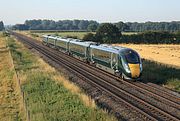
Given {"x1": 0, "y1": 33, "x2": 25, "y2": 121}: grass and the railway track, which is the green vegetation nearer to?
the railway track

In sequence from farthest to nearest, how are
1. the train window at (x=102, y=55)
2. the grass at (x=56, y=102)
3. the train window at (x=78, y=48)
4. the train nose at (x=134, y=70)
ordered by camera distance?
1. the train window at (x=78, y=48)
2. the train window at (x=102, y=55)
3. the train nose at (x=134, y=70)
4. the grass at (x=56, y=102)

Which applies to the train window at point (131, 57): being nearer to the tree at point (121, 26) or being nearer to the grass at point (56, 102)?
the grass at point (56, 102)

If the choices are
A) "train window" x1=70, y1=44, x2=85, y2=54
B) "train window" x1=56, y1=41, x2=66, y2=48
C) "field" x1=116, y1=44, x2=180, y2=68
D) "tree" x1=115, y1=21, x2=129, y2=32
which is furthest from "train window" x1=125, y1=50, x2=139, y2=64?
"tree" x1=115, y1=21, x2=129, y2=32

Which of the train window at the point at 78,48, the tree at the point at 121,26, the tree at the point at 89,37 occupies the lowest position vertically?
the tree at the point at 121,26

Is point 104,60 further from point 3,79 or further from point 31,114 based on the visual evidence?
point 31,114

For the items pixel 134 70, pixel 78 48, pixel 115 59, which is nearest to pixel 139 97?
pixel 134 70

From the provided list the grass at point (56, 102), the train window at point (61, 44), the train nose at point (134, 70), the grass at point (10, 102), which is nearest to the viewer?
the grass at point (56, 102)

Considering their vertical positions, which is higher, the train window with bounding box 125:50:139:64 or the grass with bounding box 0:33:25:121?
the train window with bounding box 125:50:139:64

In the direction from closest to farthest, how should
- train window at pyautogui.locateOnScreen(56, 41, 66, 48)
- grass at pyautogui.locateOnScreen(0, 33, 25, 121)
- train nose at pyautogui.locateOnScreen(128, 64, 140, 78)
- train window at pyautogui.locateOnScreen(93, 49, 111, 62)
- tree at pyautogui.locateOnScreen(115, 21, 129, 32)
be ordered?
grass at pyautogui.locateOnScreen(0, 33, 25, 121), train nose at pyautogui.locateOnScreen(128, 64, 140, 78), train window at pyautogui.locateOnScreen(93, 49, 111, 62), train window at pyautogui.locateOnScreen(56, 41, 66, 48), tree at pyautogui.locateOnScreen(115, 21, 129, 32)

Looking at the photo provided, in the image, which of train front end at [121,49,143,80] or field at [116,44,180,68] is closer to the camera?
train front end at [121,49,143,80]

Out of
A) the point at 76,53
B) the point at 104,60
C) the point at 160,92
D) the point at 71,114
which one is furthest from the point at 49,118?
the point at 76,53

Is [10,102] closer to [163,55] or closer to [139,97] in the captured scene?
[139,97]

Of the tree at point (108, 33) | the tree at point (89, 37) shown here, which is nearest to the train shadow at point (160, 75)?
the tree at point (89, 37)

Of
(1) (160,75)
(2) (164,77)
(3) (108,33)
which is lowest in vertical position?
(3) (108,33)
